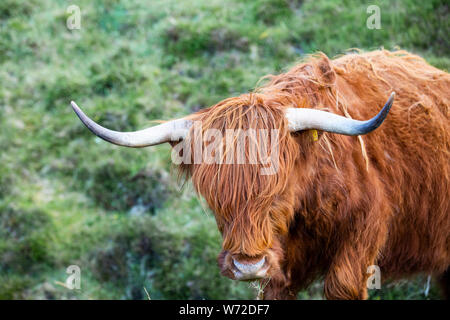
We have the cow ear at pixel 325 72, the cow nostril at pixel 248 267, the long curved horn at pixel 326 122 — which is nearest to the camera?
the long curved horn at pixel 326 122

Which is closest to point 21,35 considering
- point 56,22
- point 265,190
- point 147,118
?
point 56,22

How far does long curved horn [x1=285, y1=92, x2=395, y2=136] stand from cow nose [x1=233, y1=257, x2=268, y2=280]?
0.82 meters

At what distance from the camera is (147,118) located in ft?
20.2

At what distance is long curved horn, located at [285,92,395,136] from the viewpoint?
8.82ft

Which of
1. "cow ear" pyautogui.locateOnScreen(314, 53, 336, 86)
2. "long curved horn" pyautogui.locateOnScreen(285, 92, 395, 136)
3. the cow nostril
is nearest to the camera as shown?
"long curved horn" pyautogui.locateOnScreen(285, 92, 395, 136)

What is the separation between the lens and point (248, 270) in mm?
2797

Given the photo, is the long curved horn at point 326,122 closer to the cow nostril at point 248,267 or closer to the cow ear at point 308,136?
the cow ear at point 308,136

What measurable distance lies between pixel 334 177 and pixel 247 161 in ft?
2.27

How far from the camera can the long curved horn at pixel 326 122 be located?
2.69 metres

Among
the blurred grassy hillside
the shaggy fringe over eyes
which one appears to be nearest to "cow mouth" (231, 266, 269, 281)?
the shaggy fringe over eyes

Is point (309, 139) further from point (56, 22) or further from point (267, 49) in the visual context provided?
point (56, 22)

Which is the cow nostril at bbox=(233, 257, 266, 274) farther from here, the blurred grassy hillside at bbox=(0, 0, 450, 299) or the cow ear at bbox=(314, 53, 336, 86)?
the blurred grassy hillside at bbox=(0, 0, 450, 299)

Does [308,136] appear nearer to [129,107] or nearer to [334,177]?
[334,177]

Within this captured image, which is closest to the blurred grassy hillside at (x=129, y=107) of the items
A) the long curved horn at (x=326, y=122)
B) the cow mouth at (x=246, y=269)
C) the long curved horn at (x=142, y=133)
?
the cow mouth at (x=246, y=269)
